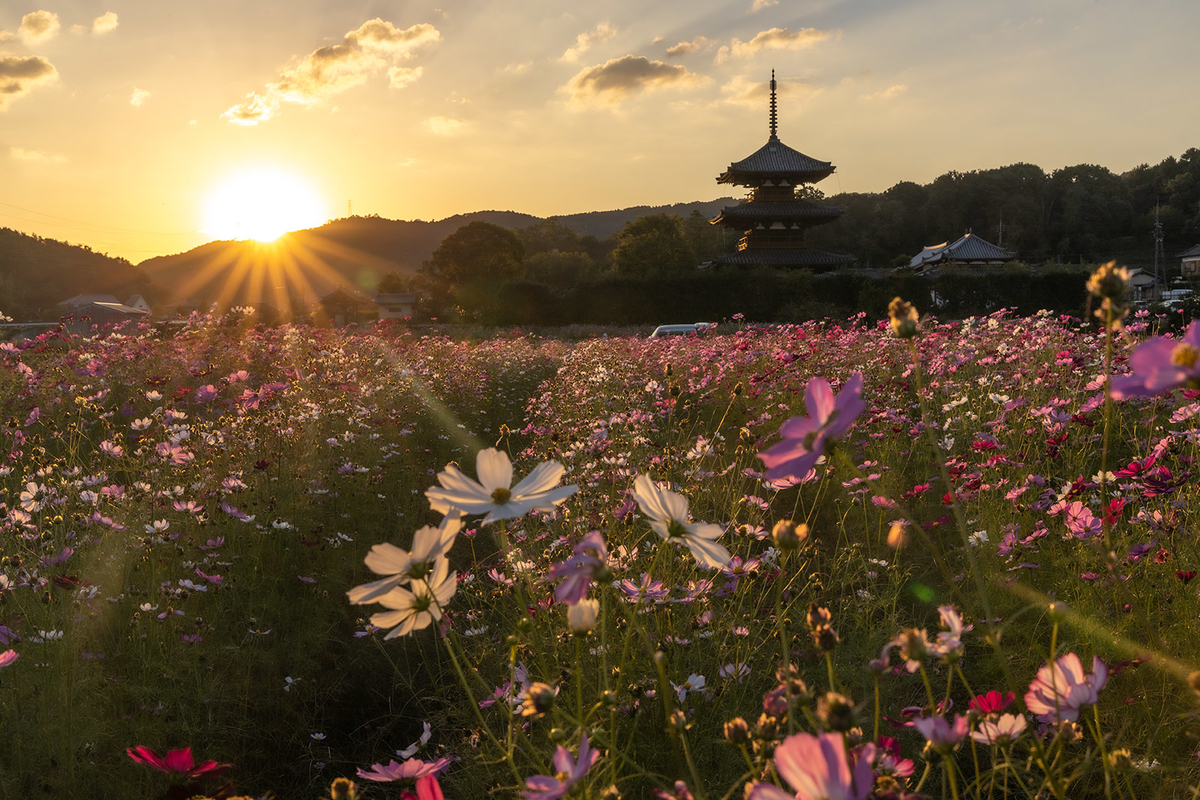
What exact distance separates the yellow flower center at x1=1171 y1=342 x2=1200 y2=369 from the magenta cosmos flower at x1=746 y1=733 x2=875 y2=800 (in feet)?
1.17

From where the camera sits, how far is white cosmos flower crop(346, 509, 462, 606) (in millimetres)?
690

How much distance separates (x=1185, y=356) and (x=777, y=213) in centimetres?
2935

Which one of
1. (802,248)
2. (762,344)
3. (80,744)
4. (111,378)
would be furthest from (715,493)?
(802,248)

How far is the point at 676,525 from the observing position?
805 mm

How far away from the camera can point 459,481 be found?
0.76 meters

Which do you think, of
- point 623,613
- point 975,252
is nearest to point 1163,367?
point 623,613

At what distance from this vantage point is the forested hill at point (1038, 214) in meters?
52.6

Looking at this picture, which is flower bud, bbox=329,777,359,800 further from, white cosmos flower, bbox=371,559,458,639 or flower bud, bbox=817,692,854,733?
flower bud, bbox=817,692,854,733

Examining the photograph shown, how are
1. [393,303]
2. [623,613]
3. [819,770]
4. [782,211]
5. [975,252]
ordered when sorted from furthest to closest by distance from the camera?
1. [393,303]
2. [975,252]
3. [782,211]
4. [623,613]
5. [819,770]

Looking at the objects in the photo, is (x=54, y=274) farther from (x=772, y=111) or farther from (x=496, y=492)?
(x=496, y=492)

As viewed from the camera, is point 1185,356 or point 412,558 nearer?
point 1185,356

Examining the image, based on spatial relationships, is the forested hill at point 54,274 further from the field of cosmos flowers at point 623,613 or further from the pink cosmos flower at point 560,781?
the pink cosmos flower at point 560,781

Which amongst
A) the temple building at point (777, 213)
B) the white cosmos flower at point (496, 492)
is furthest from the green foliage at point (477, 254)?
the white cosmos flower at point (496, 492)

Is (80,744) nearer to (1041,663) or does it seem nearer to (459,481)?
(459,481)
